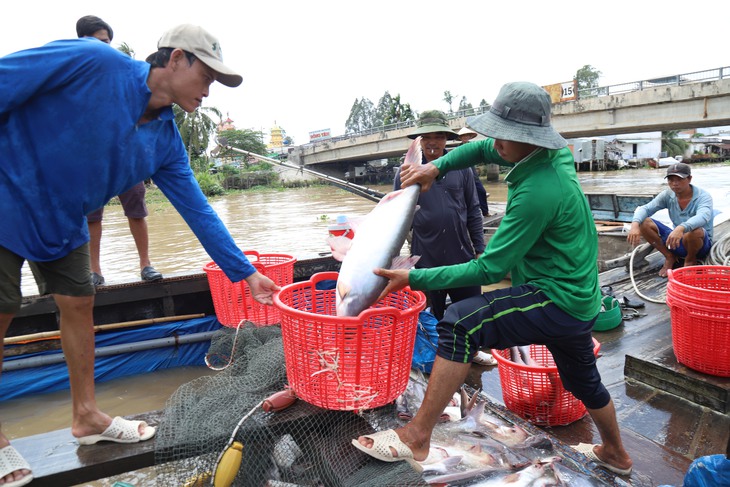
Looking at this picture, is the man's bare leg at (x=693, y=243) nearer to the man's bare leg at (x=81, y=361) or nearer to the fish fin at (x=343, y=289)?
the fish fin at (x=343, y=289)

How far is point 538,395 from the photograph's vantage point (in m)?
2.92

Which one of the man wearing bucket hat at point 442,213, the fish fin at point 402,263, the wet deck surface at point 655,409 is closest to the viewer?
the fish fin at point 402,263

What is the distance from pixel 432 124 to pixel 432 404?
245 centimetres

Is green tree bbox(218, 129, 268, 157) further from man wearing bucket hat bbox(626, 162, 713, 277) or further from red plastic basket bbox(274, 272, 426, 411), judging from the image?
red plastic basket bbox(274, 272, 426, 411)

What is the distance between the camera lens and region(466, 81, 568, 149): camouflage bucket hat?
82.8 inches

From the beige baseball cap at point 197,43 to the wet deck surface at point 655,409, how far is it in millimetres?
2655

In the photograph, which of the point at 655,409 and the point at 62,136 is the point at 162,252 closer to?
the point at 62,136

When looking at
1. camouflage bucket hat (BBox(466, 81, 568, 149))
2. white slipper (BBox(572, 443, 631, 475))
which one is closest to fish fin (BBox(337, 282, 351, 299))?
camouflage bucket hat (BBox(466, 81, 568, 149))

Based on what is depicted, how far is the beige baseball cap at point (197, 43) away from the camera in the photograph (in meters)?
2.09

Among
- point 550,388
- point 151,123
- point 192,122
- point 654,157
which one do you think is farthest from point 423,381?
point 654,157

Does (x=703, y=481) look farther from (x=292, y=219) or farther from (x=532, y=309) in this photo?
(x=292, y=219)

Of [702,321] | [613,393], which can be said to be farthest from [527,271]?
[613,393]

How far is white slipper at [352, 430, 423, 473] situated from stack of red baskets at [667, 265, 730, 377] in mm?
2300

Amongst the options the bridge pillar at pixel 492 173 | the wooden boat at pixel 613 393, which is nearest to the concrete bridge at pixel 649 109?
the bridge pillar at pixel 492 173
